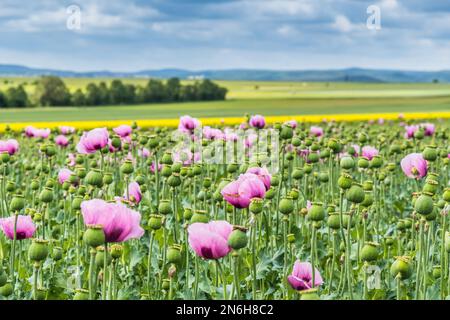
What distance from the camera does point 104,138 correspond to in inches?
188

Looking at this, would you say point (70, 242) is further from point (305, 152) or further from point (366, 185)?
point (305, 152)

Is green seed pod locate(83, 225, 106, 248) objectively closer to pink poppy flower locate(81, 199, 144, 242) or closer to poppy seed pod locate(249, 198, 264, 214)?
pink poppy flower locate(81, 199, 144, 242)

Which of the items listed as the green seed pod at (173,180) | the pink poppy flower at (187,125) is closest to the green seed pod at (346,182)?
the green seed pod at (173,180)

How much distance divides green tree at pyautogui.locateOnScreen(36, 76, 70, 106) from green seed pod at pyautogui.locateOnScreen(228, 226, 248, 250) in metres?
50.2

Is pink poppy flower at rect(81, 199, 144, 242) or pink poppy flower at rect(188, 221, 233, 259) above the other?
pink poppy flower at rect(81, 199, 144, 242)

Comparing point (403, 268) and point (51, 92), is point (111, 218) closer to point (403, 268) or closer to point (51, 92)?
point (403, 268)

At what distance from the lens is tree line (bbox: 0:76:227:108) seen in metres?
50.6

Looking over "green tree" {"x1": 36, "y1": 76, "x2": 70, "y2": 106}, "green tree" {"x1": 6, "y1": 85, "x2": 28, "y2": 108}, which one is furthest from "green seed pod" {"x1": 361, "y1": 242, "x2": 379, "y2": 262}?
"green tree" {"x1": 36, "y1": 76, "x2": 70, "y2": 106}

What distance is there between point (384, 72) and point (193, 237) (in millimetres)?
185886

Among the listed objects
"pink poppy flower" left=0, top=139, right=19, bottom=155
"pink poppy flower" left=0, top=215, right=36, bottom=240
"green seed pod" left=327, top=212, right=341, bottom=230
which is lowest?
"pink poppy flower" left=0, top=215, right=36, bottom=240

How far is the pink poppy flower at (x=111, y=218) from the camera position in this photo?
2.30m

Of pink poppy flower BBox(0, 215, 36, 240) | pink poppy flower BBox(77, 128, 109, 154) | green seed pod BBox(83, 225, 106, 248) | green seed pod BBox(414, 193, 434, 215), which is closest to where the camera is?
green seed pod BBox(83, 225, 106, 248)

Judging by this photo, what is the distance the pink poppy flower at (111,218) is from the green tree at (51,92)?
165ft

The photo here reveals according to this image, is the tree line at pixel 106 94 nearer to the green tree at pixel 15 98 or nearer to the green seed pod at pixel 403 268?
the green tree at pixel 15 98
